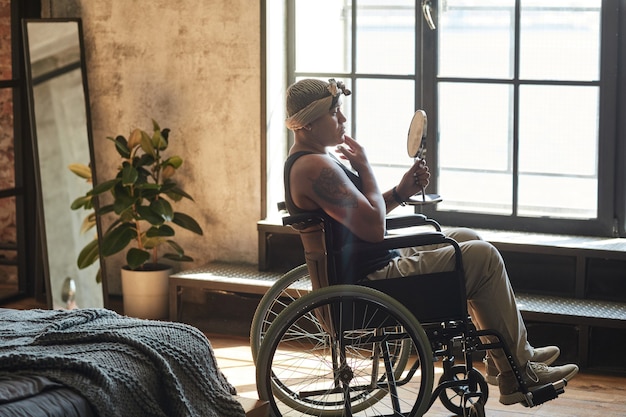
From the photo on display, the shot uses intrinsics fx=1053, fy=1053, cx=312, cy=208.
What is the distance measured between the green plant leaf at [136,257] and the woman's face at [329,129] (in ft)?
6.31

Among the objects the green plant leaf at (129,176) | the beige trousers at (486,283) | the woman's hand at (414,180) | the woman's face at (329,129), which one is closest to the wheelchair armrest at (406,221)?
the woman's hand at (414,180)

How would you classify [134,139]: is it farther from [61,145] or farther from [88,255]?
[88,255]

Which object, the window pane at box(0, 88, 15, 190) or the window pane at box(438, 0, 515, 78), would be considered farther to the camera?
the window pane at box(0, 88, 15, 190)

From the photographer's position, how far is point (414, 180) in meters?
3.63

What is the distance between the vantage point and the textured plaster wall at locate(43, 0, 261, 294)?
17.3 feet

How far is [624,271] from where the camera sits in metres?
4.57

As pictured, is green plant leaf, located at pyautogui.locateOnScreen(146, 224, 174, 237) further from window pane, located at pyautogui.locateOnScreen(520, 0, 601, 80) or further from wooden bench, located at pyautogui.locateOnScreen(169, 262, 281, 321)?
window pane, located at pyautogui.locateOnScreen(520, 0, 601, 80)

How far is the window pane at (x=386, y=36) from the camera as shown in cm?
512

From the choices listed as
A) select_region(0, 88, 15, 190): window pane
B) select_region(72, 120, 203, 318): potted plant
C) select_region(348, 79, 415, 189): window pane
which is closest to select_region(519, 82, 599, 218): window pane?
select_region(348, 79, 415, 189): window pane

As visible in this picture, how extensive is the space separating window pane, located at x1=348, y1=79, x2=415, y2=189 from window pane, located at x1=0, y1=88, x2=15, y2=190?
1881 millimetres

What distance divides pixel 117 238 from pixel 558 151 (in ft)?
7.14

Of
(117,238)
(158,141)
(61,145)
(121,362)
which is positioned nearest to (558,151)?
(158,141)

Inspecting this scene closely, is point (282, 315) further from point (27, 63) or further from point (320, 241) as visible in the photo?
point (27, 63)

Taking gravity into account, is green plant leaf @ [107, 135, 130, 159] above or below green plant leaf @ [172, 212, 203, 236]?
above
